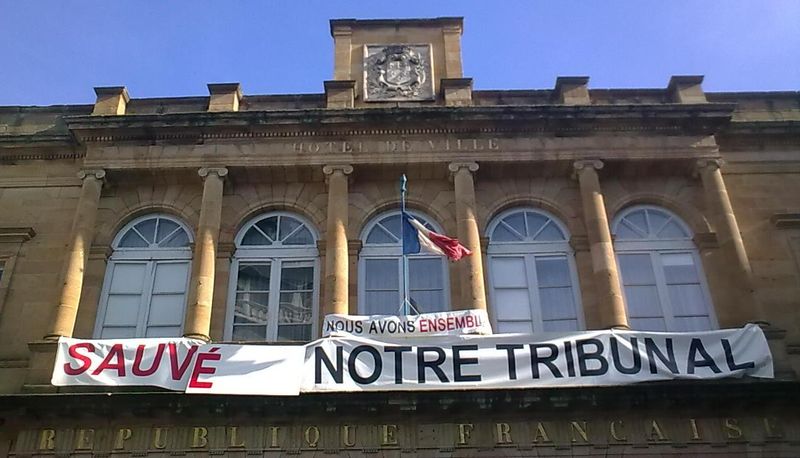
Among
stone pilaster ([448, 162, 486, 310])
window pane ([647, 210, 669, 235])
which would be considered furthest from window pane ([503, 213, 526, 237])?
window pane ([647, 210, 669, 235])

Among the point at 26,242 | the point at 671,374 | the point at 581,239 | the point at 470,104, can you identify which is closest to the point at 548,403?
the point at 671,374

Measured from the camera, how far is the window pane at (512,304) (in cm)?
1495

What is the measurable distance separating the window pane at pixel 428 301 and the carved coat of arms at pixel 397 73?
4727 mm

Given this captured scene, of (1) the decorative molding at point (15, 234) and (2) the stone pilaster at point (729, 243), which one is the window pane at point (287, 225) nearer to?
(1) the decorative molding at point (15, 234)

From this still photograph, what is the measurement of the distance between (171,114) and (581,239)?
8.88 metres

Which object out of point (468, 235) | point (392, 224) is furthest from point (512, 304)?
point (392, 224)

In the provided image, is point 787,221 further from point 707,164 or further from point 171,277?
point 171,277

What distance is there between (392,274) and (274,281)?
7.67ft

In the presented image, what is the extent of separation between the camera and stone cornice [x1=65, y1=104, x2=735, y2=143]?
53.9 feet

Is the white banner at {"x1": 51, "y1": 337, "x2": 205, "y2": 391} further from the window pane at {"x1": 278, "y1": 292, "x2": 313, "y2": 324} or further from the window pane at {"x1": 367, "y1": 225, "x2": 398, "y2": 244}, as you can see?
the window pane at {"x1": 367, "y1": 225, "x2": 398, "y2": 244}

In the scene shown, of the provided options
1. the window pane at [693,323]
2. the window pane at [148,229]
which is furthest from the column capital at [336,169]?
the window pane at [693,323]

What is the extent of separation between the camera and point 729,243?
49.6 ft

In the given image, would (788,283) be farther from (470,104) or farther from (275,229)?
(275,229)

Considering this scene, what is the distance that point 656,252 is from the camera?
51.7 ft
